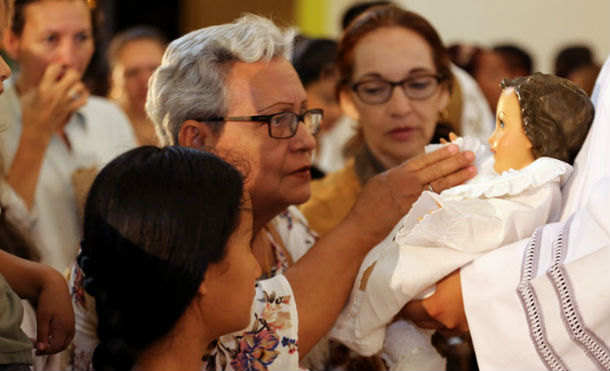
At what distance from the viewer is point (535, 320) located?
5.76 feet

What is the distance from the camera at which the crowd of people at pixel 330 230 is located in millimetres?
1723

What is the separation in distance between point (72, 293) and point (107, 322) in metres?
0.51

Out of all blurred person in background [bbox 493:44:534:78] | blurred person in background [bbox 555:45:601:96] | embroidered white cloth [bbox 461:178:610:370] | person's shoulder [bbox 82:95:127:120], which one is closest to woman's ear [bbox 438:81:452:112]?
embroidered white cloth [bbox 461:178:610:370]

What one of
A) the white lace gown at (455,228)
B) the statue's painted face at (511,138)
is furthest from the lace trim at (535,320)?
the statue's painted face at (511,138)

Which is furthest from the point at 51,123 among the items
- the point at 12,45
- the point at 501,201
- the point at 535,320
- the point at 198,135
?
the point at 535,320

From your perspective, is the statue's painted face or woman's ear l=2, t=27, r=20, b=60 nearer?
the statue's painted face

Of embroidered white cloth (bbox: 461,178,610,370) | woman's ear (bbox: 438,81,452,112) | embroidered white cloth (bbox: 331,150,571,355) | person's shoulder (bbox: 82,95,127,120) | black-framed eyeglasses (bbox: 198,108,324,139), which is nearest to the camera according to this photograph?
embroidered white cloth (bbox: 461,178,610,370)

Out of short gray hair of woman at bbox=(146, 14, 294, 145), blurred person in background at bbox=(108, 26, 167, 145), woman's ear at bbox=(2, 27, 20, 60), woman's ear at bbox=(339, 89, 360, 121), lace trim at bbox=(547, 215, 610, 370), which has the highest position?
short gray hair of woman at bbox=(146, 14, 294, 145)

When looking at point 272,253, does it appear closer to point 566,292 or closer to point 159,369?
point 159,369

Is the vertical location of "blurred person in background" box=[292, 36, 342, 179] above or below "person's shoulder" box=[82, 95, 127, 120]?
above

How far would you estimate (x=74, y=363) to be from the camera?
2170 millimetres

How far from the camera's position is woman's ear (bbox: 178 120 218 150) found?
2.38 meters

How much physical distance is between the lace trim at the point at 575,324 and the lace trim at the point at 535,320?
56 mm

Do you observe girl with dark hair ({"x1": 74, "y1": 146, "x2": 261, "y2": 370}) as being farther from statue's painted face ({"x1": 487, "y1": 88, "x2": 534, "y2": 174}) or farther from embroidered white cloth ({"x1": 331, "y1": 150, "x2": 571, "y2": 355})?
statue's painted face ({"x1": 487, "y1": 88, "x2": 534, "y2": 174})
